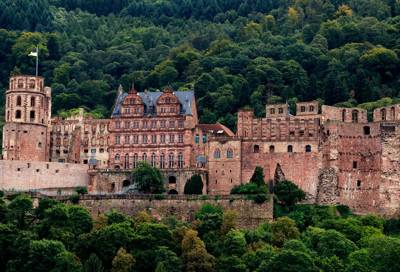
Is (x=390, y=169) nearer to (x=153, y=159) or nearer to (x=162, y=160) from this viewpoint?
(x=162, y=160)

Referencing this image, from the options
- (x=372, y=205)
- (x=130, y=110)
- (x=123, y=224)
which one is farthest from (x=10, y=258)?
(x=372, y=205)

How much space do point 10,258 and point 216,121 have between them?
32748 millimetres

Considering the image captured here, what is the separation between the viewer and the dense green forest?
6806cm

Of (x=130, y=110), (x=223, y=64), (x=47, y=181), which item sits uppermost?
(x=223, y=64)

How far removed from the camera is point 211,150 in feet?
272

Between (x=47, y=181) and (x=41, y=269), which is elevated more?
(x=47, y=181)

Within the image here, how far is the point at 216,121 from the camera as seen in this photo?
3900 inches

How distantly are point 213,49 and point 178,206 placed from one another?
4408cm

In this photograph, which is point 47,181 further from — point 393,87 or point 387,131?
point 393,87

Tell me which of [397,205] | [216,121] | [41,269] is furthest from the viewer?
[216,121]

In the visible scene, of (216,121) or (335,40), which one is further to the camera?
(335,40)

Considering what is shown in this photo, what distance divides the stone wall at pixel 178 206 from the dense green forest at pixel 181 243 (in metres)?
1.27

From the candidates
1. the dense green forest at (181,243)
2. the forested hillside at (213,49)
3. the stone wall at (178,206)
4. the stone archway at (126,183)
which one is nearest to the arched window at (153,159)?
the stone archway at (126,183)

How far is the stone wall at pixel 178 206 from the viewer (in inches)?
3093
